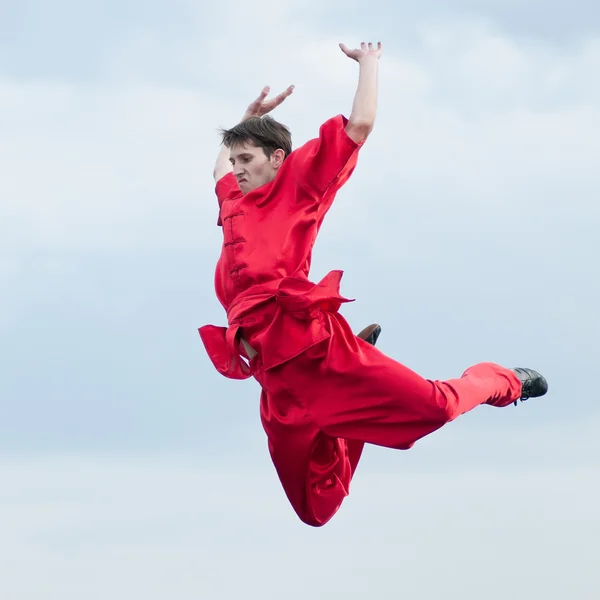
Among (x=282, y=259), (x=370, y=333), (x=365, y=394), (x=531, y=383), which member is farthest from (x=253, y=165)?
(x=531, y=383)

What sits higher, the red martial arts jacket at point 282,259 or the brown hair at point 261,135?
the brown hair at point 261,135

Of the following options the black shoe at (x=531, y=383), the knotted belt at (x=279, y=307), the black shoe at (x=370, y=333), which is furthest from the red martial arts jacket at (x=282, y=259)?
the black shoe at (x=531, y=383)

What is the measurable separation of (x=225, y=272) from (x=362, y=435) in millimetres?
1110

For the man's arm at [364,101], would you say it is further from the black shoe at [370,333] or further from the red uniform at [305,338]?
the black shoe at [370,333]

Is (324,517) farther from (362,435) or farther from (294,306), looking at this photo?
(294,306)

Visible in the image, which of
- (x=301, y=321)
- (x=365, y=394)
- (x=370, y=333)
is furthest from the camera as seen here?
(x=370, y=333)

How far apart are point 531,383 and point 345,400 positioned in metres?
1.44

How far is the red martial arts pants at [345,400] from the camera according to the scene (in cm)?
745

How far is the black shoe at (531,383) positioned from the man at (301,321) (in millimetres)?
634

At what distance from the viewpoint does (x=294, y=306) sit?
7312 mm

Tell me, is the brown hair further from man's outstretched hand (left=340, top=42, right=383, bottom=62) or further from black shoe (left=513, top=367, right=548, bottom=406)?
black shoe (left=513, top=367, right=548, bottom=406)

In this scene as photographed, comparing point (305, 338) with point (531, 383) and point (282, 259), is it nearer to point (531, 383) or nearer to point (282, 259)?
point (282, 259)

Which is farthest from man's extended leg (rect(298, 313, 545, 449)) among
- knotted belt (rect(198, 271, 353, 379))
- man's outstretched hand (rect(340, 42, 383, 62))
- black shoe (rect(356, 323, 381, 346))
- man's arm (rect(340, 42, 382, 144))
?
man's outstretched hand (rect(340, 42, 383, 62))

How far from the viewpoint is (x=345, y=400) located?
24.6 ft
